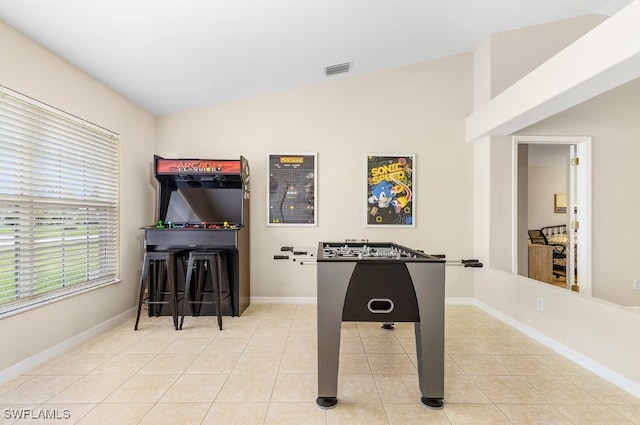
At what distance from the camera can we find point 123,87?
3291 millimetres

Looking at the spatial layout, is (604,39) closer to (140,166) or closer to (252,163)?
(252,163)

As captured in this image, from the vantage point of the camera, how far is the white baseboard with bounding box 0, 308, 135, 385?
224 centimetres

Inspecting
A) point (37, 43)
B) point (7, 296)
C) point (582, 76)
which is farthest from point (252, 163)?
point (582, 76)

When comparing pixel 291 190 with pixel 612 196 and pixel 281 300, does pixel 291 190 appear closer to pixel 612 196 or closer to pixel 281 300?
pixel 281 300

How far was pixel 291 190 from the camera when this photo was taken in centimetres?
415

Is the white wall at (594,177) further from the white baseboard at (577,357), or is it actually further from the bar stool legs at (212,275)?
the bar stool legs at (212,275)

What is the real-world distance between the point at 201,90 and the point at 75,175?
5.34ft

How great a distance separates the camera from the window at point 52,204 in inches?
89.1

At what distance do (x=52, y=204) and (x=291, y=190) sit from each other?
2.45 m

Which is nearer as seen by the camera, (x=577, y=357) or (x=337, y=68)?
(x=577, y=357)

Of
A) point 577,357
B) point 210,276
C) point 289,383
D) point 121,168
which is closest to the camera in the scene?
point 289,383

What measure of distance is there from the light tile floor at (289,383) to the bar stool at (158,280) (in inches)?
12.0

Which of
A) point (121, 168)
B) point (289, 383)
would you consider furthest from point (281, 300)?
point (121, 168)
